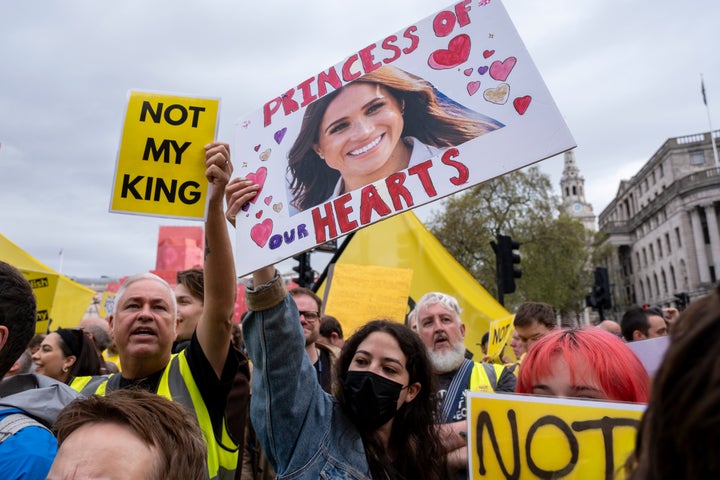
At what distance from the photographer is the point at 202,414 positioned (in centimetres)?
225

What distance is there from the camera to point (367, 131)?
2.25 m

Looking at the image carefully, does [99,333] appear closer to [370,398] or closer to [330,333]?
[330,333]

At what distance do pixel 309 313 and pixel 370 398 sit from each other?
2005mm

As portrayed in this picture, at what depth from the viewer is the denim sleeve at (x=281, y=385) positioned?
190 centimetres

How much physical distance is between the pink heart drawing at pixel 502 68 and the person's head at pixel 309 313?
2409 mm

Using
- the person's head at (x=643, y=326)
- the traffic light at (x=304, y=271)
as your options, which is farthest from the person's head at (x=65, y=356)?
the traffic light at (x=304, y=271)

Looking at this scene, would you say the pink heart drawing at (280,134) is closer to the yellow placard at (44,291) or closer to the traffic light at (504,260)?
the yellow placard at (44,291)

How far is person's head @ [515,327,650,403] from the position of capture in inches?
68.8

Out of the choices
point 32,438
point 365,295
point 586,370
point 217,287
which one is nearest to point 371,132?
point 217,287

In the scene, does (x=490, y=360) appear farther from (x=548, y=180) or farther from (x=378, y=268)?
(x=548, y=180)

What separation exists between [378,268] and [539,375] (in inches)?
169

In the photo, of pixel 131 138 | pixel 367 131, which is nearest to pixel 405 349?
pixel 367 131

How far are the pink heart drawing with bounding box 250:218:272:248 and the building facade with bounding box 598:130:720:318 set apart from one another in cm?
4934

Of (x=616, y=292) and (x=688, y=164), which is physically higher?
(x=688, y=164)
